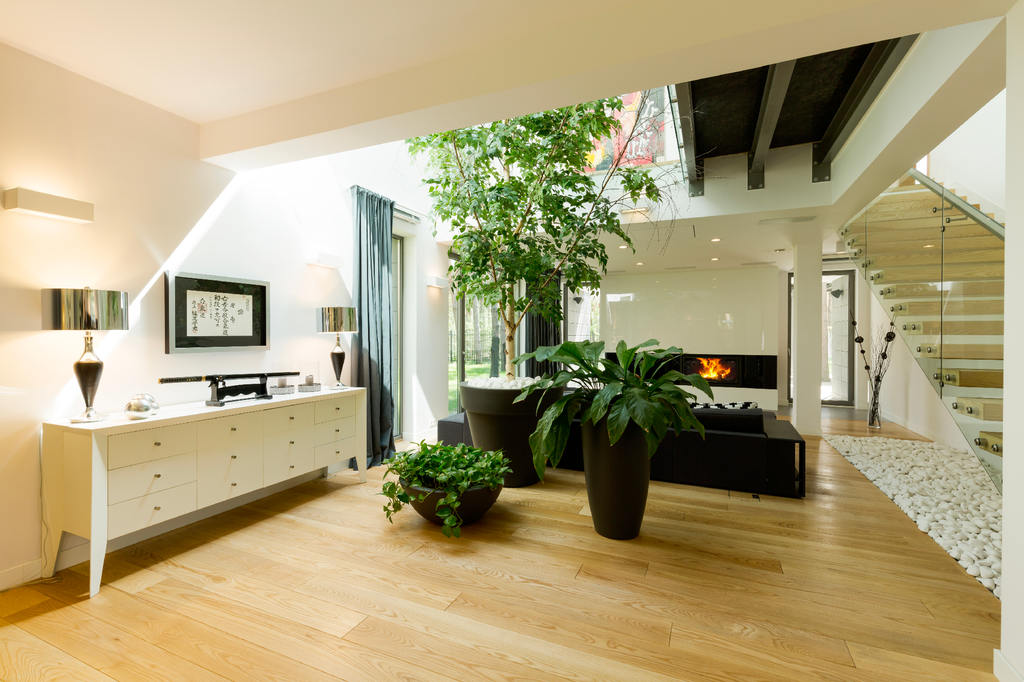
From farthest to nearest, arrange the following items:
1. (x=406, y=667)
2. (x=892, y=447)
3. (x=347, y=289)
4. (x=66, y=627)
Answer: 1. (x=892, y=447)
2. (x=347, y=289)
3. (x=66, y=627)
4. (x=406, y=667)

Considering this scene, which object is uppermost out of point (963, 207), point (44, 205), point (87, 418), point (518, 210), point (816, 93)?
point (816, 93)

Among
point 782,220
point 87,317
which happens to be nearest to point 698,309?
point 782,220

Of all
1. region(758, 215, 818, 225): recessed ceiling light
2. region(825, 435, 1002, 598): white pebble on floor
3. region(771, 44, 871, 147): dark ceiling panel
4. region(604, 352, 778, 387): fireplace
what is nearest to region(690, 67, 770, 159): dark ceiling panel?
region(771, 44, 871, 147): dark ceiling panel

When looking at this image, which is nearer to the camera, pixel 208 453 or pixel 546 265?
pixel 208 453

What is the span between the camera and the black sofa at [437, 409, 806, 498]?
3.53 m

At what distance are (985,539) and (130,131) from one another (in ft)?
17.7

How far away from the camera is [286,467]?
10.9 ft

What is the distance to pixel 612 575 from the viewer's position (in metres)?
2.38

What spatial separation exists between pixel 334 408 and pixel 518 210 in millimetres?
2090

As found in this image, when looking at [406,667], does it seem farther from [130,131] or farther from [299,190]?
[299,190]

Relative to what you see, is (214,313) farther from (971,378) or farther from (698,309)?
(698,309)

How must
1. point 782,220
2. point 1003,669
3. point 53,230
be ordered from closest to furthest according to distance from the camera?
point 1003,669, point 53,230, point 782,220

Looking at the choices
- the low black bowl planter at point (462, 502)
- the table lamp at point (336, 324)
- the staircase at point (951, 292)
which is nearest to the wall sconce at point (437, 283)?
the table lamp at point (336, 324)

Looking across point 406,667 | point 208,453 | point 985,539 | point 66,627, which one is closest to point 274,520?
point 208,453
